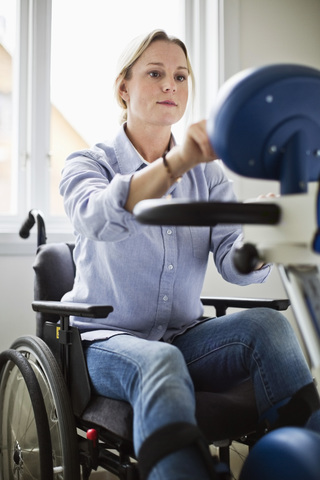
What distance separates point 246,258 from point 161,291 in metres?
0.59

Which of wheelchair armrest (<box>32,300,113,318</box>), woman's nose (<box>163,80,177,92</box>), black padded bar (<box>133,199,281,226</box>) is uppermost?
woman's nose (<box>163,80,177,92</box>)

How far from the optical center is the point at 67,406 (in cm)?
118

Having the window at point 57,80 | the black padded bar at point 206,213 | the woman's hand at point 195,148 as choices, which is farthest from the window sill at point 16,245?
the black padded bar at point 206,213

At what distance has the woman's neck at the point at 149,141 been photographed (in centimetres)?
146

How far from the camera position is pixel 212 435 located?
3.74 ft

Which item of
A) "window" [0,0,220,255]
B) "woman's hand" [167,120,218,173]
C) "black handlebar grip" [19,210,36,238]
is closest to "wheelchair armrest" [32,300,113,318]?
"woman's hand" [167,120,218,173]

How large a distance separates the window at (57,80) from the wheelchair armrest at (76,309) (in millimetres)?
729

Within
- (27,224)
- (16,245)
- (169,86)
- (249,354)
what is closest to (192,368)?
(249,354)

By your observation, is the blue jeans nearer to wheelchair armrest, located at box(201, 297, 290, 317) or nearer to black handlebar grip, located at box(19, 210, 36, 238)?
wheelchair armrest, located at box(201, 297, 290, 317)

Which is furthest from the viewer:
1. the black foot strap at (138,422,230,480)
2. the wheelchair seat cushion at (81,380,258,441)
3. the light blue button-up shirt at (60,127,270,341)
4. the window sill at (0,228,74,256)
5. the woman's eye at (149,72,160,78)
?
the window sill at (0,228,74,256)

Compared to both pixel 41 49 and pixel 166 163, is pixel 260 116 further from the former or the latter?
pixel 41 49

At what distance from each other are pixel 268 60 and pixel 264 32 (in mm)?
126

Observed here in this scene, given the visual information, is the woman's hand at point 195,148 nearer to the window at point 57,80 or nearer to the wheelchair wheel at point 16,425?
the wheelchair wheel at point 16,425

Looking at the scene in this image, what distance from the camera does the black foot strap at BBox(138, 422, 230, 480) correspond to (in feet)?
2.80
